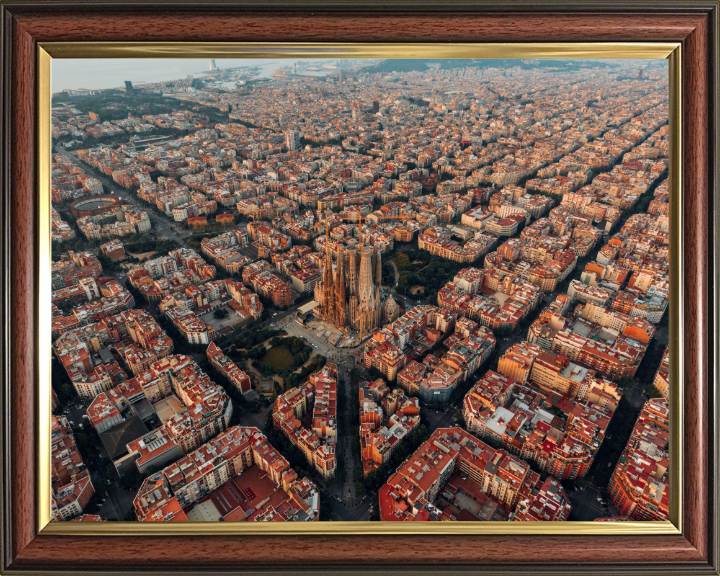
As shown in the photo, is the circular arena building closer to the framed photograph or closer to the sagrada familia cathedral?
the framed photograph

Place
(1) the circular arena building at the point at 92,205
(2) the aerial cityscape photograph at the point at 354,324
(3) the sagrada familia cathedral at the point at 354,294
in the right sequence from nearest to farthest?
(2) the aerial cityscape photograph at the point at 354,324 < (3) the sagrada familia cathedral at the point at 354,294 < (1) the circular arena building at the point at 92,205

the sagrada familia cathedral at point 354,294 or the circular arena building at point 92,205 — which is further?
the circular arena building at point 92,205

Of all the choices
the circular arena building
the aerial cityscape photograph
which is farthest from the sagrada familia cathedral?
the circular arena building

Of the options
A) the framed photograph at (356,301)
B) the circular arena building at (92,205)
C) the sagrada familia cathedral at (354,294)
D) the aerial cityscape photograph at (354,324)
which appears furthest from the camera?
the circular arena building at (92,205)

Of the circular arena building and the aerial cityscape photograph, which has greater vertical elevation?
the circular arena building

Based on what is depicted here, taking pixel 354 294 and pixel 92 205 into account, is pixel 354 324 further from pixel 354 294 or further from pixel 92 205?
pixel 92 205

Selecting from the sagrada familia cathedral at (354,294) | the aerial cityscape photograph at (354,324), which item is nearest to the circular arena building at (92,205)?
the aerial cityscape photograph at (354,324)

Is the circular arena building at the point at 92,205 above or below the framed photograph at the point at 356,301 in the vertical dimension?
above

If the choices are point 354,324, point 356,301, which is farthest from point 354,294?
point 354,324

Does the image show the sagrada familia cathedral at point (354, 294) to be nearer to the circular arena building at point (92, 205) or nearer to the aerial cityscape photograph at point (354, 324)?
the aerial cityscape photograph at point (354, 324)
